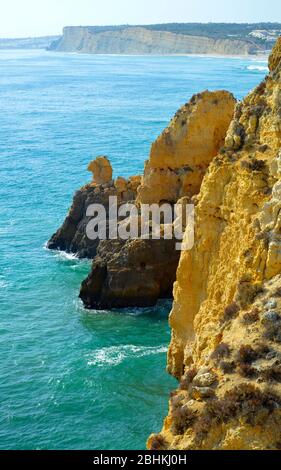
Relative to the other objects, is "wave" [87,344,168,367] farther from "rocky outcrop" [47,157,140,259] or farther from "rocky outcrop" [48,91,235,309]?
"rocky outcrop" [47,157,140,259]

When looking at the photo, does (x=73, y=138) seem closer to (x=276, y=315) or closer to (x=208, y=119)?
(x=208, y=119)

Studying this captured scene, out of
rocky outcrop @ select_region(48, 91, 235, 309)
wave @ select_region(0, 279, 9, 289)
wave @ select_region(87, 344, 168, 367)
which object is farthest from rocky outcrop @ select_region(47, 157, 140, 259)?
wave @ select_region(87, 344, 168, 367)

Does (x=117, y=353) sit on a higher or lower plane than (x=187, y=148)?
lower

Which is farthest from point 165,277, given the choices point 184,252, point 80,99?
point 80,99

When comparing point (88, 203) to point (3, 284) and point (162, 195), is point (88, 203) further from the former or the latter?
point (3, 284)

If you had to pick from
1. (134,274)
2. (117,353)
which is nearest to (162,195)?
(134,274)

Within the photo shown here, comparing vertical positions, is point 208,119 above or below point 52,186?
above

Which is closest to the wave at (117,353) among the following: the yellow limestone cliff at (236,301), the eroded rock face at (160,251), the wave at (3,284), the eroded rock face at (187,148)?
the yellow limestone cliff at (236,301)
